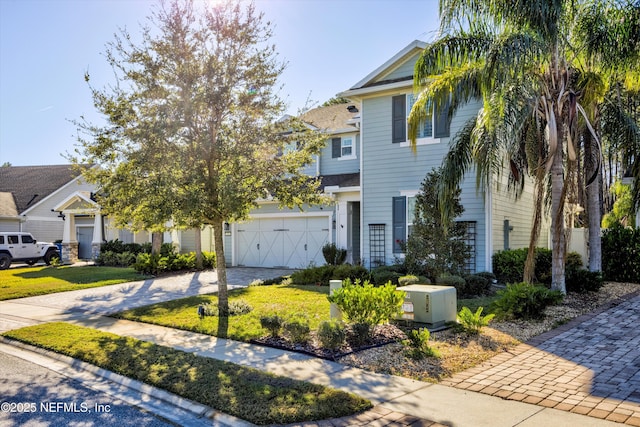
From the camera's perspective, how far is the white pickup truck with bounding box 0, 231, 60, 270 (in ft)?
76.8

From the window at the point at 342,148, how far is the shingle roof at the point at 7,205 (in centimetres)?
2198

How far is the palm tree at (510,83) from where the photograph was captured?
1006 cm

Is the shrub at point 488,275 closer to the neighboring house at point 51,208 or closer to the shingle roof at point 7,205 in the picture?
the neighboring house at point 51,208

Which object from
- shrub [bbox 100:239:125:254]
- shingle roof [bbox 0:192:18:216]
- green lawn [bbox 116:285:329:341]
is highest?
shingle roof [bbox 0:192:18:216]

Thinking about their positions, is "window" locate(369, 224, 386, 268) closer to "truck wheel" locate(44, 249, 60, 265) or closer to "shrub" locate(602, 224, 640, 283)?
"shrub" locate(602, 224, 640, 283)

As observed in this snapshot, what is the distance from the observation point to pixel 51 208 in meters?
32.0

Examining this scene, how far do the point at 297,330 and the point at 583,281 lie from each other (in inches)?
331

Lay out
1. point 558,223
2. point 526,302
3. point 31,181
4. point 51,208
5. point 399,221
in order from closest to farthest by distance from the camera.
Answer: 1. point 526,302
2. point 558,223
3. point 399,221
4. point 51,208
5. point 31,181

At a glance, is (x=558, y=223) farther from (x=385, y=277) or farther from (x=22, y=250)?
(x=22, y=250)

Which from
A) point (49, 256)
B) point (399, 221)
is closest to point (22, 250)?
point (49, 256)

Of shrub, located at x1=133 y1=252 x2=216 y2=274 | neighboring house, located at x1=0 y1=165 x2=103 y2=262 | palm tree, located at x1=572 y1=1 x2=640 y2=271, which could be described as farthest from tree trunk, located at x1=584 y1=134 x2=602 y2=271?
neighboring house, located at x1=0 y1=165 x2=103 y2=262

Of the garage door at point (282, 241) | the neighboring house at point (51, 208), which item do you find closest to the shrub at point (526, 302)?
the garage door at point (282, 241)

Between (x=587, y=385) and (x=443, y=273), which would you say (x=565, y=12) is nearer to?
(x=443, y=273)

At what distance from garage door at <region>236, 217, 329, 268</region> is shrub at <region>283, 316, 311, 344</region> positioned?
10.8 meters
